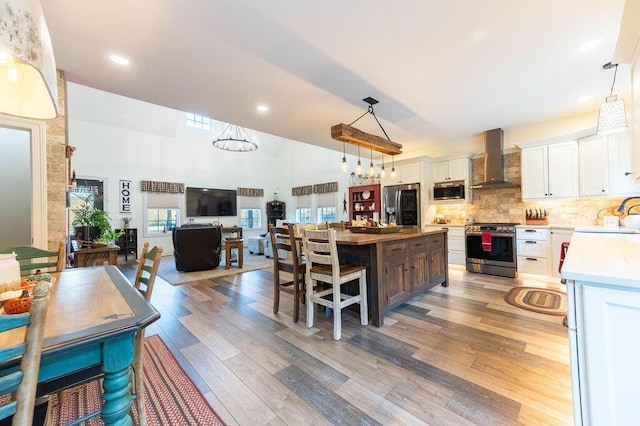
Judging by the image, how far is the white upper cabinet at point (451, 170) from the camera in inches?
202

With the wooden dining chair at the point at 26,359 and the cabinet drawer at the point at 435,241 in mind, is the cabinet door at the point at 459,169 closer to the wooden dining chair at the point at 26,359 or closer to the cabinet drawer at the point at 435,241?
the cabinet drawer at the point at 435,241

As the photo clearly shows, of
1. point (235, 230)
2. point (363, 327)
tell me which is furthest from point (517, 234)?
point (235, 230)

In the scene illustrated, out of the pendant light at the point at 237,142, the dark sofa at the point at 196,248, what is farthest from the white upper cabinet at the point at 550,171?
the pendant light at the point at 237,142

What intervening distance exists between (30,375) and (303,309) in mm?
2615

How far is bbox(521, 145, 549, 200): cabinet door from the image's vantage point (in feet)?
13.9

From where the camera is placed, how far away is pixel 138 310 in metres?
1.04

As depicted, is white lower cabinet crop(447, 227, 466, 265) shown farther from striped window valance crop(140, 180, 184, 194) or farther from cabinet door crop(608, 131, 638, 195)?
striped window valance crop(140, 180, 184, 194)

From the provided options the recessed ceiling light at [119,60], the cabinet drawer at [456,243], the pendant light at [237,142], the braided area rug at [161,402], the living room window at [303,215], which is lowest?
the braided area rug at [161,402]

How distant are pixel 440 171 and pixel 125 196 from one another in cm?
836

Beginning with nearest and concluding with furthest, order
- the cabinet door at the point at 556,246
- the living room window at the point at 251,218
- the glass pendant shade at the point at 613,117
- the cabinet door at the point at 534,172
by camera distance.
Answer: the glass pendant shade at the point at 613,117, the cabinet door at the point at 556,246, the cabinet door at the point at 534,172, the living room window at the point at 251,218

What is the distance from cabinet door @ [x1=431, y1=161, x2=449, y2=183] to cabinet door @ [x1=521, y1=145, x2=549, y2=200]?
1.27m

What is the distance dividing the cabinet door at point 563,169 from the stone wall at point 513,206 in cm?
34

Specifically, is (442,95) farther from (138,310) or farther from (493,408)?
(138,310)

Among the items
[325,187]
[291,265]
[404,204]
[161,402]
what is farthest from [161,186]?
[161,402]
